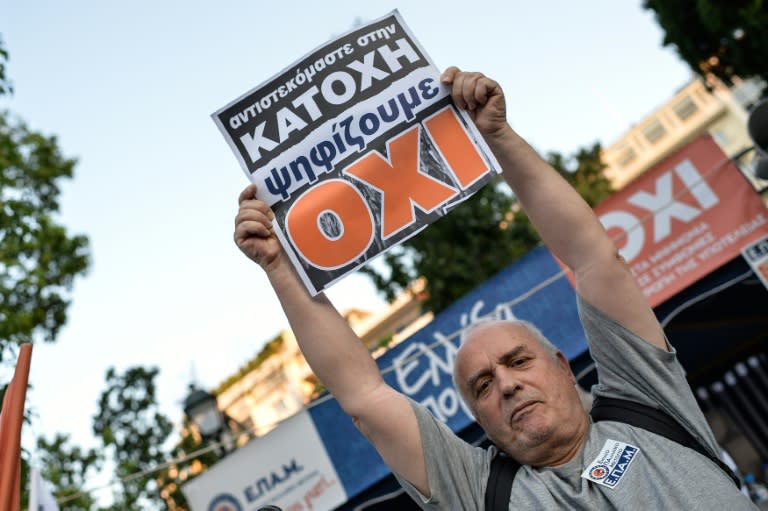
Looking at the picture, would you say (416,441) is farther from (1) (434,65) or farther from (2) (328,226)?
(1) (434,65)

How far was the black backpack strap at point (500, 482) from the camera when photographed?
180 centimetres

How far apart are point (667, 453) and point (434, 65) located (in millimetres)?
1350

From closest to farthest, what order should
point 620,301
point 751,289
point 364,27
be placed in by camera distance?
point 620,301 < point 364,27 < point 751,289

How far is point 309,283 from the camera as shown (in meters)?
2.05

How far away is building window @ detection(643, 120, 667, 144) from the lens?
213 feet

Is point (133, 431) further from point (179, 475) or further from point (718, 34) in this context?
point (718, 34)

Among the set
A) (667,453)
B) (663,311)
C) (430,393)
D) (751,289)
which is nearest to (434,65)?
(667,453)

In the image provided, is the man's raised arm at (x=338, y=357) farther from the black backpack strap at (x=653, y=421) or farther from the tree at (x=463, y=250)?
the tree at (x=463, y=250)

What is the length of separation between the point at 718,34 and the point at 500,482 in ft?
49.3

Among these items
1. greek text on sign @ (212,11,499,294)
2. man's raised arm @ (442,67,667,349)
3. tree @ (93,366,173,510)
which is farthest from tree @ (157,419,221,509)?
man's raised arm @ (442,67,667,349)

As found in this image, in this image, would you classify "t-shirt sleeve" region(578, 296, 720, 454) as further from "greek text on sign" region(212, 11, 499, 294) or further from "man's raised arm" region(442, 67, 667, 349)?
"greek text on sign" region(212, 11, 499, 294)

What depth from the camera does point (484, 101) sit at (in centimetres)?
Result: 210

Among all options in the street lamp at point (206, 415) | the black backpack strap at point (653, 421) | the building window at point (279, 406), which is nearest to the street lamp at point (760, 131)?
the black backpack strap at point (653, 421)

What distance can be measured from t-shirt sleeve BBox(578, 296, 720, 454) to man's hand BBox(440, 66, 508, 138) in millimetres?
608
